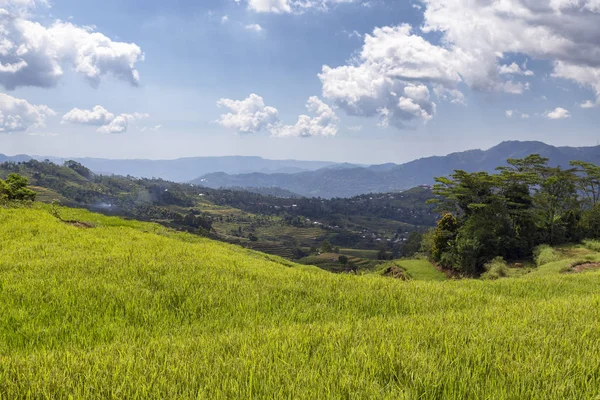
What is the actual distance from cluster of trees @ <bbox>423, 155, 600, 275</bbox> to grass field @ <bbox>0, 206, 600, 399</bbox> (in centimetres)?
3608

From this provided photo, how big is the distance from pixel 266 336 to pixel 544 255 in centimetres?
4089

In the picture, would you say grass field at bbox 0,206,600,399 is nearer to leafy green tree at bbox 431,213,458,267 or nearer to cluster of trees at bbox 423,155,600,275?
cluster of trees at bbox 423,155,600,275

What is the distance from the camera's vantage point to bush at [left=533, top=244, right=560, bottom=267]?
34.3 m

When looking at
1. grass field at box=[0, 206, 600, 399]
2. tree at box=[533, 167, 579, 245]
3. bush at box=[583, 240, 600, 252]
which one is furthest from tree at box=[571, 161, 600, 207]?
grass field at box=[0, 206, 600, 399]

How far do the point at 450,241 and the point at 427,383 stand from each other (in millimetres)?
47223

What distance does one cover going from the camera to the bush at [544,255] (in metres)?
34.3

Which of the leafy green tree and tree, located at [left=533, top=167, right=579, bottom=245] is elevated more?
tree, located at [left=533, top=167, right=579, bottom=245]

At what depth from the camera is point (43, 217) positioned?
52.9ft

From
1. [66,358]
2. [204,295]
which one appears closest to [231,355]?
[66,358]

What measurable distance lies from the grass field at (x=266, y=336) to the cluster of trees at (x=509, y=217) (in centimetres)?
3608

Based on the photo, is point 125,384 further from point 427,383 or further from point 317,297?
point 317,297

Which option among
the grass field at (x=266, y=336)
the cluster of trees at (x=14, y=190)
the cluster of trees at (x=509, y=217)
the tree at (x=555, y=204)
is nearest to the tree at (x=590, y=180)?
the cluster of trees at (x=509, y=217)

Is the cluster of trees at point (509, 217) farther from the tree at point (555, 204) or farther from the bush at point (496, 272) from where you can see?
the bush at point (496, 272)

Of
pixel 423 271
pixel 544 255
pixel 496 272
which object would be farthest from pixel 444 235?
pixel 496 272
